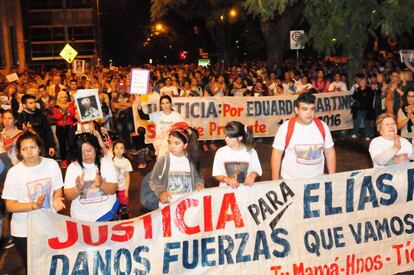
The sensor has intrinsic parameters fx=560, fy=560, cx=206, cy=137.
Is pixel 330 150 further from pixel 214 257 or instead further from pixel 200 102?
pixel 200 102

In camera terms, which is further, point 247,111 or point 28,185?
point 247,111

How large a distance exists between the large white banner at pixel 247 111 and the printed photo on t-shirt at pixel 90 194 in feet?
25.1

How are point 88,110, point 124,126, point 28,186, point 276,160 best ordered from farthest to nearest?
point 124,126 < point 88,110 < point 276,160 < point 28,186

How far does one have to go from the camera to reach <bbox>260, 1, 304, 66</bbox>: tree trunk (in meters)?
25.9

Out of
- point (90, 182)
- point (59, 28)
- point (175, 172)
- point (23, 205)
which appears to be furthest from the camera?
point (59, 28)

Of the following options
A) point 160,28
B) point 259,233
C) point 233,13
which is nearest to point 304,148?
point 259,233

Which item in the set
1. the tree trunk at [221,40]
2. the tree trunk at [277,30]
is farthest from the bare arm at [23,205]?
the tree trunk at [221,40]

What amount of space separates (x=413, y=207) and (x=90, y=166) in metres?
3.09

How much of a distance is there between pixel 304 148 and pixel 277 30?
2154cm

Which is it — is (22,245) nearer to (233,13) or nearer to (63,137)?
(63,137)

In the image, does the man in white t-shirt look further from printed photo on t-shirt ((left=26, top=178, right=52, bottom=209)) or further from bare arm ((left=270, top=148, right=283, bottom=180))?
printed photo on t-shirt ((left=26, top=178, right=52, bottom=209))

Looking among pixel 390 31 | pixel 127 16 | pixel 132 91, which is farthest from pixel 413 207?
pixel 127 16

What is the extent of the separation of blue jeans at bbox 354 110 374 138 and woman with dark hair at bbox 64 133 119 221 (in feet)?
29.1

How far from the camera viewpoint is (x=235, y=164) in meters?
5.48
